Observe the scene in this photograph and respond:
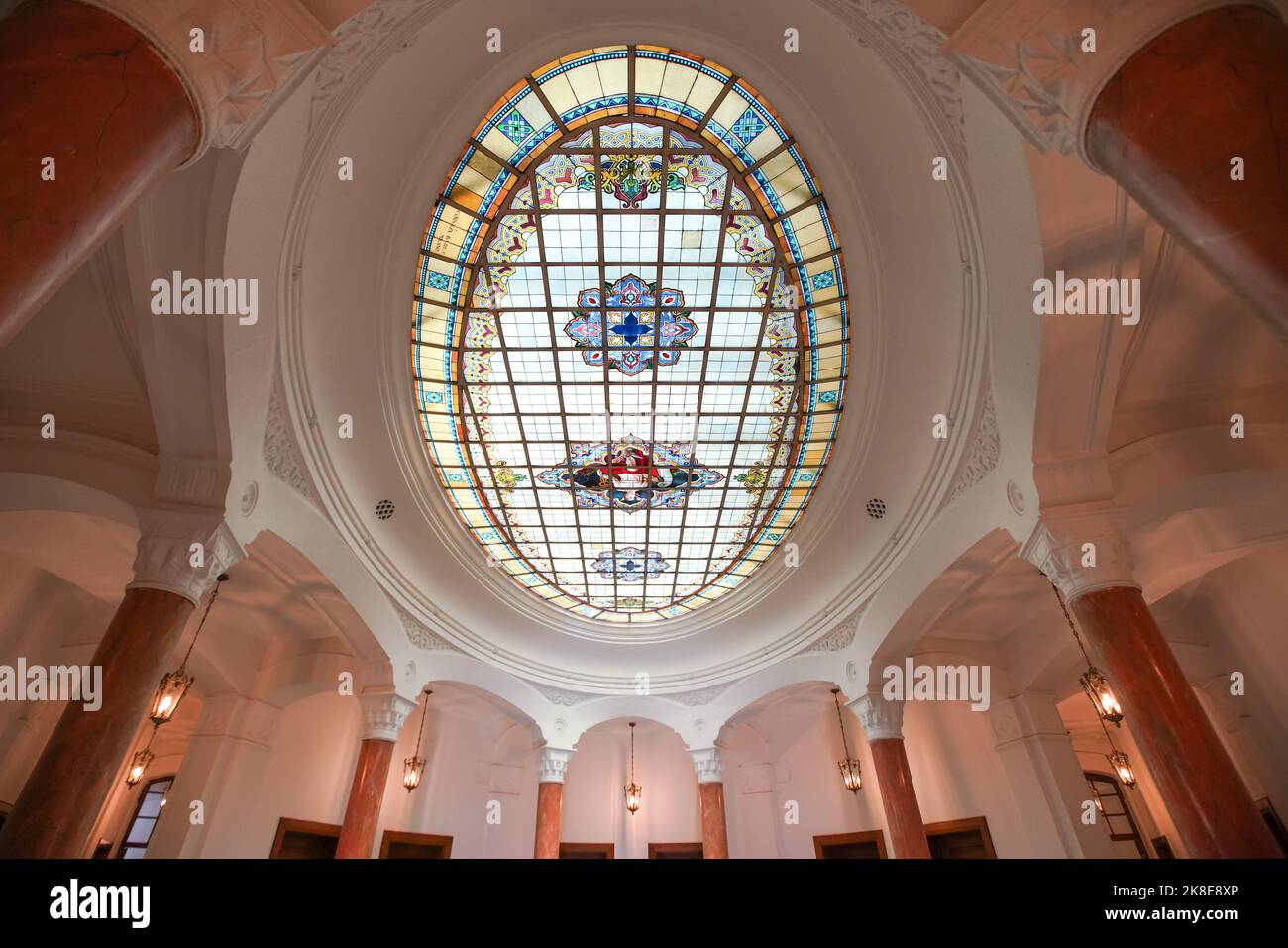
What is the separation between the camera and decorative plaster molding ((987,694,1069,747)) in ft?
29.6

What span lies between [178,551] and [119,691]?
103 centimetres

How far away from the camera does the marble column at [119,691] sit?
3857 mm

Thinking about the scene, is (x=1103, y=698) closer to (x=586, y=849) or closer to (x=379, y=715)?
(x=379, y=715)

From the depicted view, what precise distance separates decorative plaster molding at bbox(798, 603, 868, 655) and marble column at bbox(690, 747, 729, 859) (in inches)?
116

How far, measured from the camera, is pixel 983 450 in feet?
20.7

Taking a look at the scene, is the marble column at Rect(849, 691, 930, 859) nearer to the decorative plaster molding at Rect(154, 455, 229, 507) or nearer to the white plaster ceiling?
the white plaster ceiling

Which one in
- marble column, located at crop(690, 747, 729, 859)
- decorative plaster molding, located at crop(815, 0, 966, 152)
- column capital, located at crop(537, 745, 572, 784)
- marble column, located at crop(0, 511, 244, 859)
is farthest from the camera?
column capital, located at crop(537, 745, 572, 784)

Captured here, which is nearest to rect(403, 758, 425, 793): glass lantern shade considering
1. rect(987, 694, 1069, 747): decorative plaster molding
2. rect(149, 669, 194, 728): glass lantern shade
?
rect(149, 669, 194, 728): glass lantern shade

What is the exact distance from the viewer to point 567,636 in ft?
38.3

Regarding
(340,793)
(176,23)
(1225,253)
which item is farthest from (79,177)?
(340,793)

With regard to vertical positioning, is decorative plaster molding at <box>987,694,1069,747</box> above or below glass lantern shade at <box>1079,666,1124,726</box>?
above
